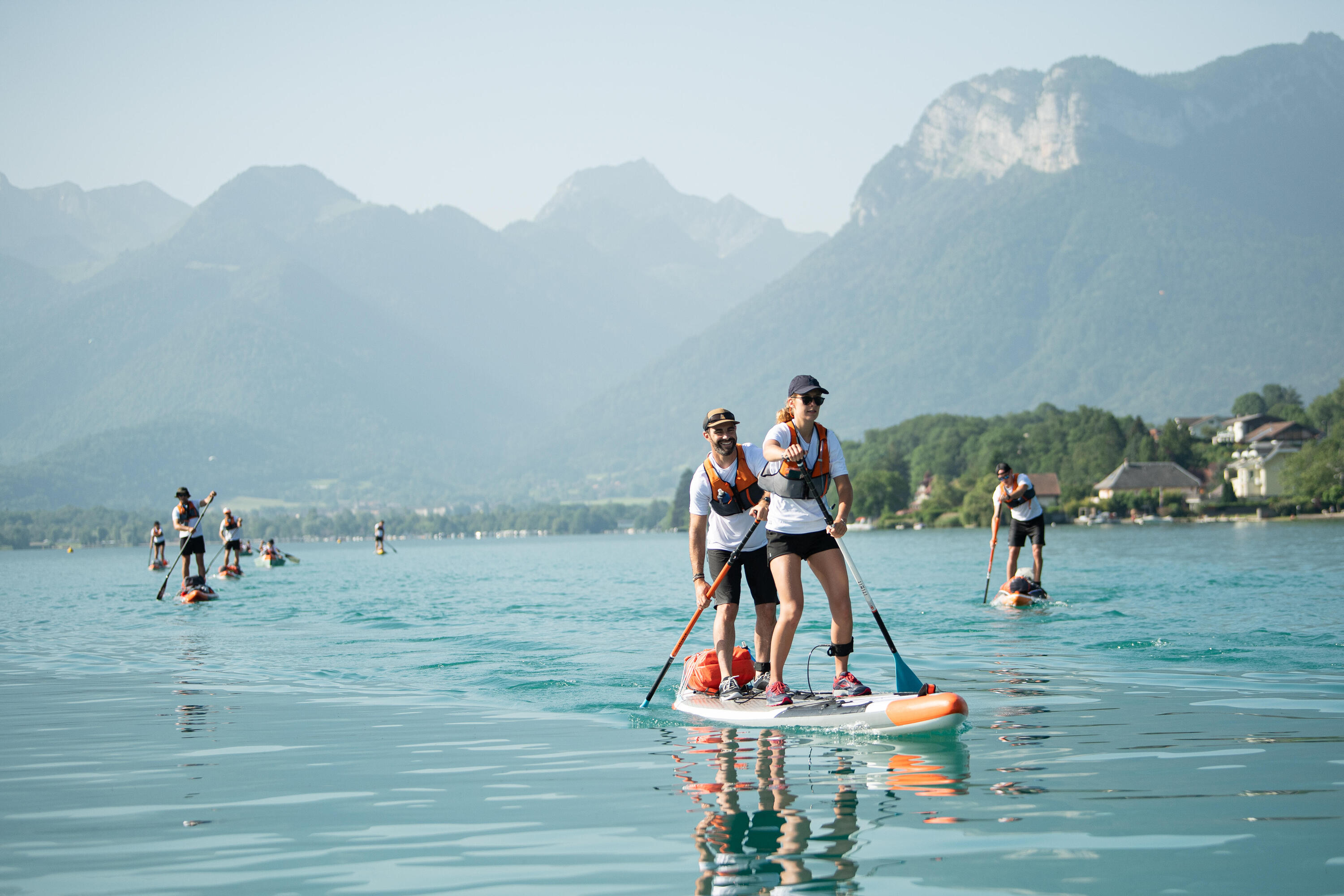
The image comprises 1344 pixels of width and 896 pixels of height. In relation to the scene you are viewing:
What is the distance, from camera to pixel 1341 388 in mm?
169375

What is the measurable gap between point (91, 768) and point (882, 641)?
12.2 meters

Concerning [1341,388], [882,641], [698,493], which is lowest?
[882,641]

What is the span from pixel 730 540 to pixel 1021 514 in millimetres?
14242

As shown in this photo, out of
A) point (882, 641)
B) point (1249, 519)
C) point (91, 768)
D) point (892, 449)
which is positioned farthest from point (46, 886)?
point (892, 449)

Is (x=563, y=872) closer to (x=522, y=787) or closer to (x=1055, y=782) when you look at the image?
(x=522, y=787)

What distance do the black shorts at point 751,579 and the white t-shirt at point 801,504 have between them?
2.55 feet

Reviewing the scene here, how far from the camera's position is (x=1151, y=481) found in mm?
148125

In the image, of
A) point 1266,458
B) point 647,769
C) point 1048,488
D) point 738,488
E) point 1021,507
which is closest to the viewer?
point 647,769

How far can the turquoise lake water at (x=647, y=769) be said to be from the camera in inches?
274

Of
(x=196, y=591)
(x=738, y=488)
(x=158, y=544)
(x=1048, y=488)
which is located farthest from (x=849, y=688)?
(x=1048, y=488)

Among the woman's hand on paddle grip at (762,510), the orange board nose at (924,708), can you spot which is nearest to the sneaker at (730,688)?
the woman's hand on paddle grip at (762,510)

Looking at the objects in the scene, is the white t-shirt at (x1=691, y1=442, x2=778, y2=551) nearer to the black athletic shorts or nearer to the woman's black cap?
the woman's black cap

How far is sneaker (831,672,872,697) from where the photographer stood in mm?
11359

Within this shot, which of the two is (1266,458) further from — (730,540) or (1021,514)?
(730,540)
